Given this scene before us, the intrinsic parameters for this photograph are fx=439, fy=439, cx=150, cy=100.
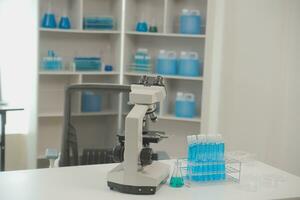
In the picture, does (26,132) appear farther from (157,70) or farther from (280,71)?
(280,71)

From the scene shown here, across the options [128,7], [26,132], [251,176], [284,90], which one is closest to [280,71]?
[284,90]

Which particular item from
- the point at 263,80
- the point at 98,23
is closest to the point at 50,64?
the point at 98,23

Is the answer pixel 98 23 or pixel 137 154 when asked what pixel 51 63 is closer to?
pixel 98 23

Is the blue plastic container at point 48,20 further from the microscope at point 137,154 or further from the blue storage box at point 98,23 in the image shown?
the microscope at point 137,154

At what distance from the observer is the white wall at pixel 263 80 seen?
154 inches

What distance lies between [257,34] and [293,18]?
34cm

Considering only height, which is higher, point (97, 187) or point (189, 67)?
point (189, 67)

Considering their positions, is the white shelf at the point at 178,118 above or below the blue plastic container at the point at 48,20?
below

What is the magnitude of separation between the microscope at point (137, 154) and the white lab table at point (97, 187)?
0.13ft

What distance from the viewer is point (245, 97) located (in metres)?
4.00

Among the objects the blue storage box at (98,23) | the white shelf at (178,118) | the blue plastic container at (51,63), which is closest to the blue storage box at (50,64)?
the blue plastic container at (51,63)

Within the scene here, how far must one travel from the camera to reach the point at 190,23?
397 centimetres

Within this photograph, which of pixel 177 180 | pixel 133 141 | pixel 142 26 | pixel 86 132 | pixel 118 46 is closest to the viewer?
pixel 133 141

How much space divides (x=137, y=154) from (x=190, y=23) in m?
2.43
